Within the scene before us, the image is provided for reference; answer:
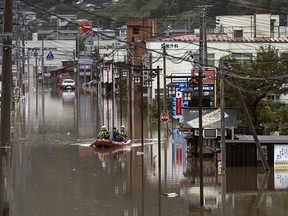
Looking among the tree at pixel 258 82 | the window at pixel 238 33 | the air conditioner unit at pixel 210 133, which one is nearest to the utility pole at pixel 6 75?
the air conditioner unit at pixel 210 133

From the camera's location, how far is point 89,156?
3350cm

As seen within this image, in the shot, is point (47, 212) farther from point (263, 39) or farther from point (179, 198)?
point (263, 39)

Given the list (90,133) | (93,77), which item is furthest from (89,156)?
(93,77)

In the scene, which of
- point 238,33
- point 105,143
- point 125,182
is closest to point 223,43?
point 238,33

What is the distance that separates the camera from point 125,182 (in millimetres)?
26797

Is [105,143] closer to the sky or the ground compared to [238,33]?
closer to the ground

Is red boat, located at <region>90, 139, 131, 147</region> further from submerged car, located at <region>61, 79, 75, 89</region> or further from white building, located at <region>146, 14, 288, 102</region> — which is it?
submerged car, located at <region>61, 79, 75, 89</region>

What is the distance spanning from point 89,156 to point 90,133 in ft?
33.3

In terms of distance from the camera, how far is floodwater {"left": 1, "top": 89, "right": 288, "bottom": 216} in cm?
2181

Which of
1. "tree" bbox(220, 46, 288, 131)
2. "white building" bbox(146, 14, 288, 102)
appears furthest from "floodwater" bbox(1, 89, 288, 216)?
"white building" bbox(146, 14, 288, 102)

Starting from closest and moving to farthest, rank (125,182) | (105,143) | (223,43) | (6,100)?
(6,100), (125,182), (105,143), (223,43)

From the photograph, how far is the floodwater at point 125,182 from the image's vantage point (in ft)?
71.6

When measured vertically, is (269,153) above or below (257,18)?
below

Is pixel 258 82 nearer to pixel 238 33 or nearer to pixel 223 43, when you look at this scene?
pixel 223 43
